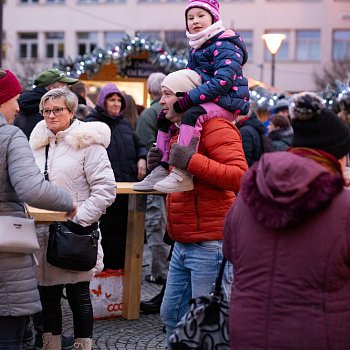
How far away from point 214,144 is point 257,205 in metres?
1.56

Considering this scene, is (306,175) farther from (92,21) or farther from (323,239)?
(92,21)

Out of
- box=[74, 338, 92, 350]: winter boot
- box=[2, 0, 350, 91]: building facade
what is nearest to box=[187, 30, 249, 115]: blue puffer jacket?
box=[74, 338, 92, 350]: winter boot

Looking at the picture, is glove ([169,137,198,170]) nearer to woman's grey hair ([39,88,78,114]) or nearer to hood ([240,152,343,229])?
woman's grey hair ([39,88,78,114])

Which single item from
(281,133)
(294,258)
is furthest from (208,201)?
(281,133)

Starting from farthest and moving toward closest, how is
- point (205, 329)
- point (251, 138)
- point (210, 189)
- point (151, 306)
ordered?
point (251, 138), point (151, 306), point (210, 189), point (205, 329)

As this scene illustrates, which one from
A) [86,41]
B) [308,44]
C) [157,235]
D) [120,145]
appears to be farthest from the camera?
[86,41]

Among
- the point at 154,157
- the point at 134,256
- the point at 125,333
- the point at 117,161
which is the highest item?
the point at 154,157

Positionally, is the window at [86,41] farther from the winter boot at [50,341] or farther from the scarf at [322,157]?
the scarf at [322,157]

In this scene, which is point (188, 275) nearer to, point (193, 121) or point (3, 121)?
point (193, 121)

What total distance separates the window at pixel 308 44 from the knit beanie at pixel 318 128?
50626 mm

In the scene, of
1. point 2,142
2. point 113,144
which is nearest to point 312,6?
point 113,144

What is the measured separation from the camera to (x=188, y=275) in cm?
499

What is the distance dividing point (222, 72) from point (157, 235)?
4.08 metres

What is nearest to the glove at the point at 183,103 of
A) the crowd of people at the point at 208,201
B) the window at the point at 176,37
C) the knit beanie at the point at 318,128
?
the crowd of people at the point at 208,201
